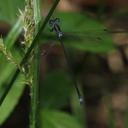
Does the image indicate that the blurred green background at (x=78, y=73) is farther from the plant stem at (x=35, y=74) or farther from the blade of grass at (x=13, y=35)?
the plant stem at (x=35, y=74)

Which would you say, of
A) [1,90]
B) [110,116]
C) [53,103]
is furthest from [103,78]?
[1,90]

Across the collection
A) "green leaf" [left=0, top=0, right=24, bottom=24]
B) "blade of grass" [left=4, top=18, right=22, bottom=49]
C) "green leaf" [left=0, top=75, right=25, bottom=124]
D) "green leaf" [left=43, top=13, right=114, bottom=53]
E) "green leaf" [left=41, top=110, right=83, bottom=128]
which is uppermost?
"green leaf" [left=0, top=0, right=24, bottom=24]

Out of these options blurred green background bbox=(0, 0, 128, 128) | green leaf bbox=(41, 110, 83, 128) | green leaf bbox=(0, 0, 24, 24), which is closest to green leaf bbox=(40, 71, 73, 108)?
blurred green background bbox=(0, 0, 128, 128)

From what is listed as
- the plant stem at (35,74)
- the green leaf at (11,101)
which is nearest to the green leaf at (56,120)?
the green leaf at (11,101)

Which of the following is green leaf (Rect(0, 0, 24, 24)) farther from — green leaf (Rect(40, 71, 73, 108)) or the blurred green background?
green leaf (Rect(40, 71, 73, 108))

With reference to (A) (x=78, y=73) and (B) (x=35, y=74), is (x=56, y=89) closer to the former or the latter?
(A) (x=78, y=73)

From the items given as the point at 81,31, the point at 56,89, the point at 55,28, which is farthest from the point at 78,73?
the point at 55,28
